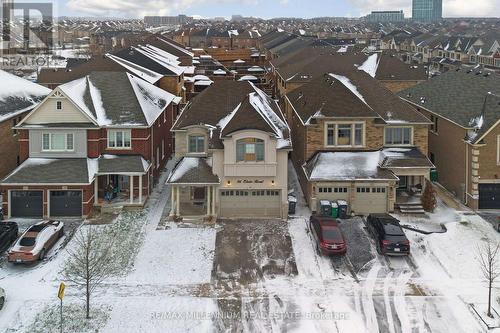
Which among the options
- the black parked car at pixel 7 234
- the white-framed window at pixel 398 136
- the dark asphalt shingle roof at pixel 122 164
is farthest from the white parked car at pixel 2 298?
the white-framed window at pixel 398 136

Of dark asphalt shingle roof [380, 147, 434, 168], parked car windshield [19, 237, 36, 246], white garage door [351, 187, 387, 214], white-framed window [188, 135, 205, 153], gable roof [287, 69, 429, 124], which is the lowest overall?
parked car windshield [19, 237, 36, 246]

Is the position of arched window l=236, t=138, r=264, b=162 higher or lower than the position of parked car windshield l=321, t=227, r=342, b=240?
higher

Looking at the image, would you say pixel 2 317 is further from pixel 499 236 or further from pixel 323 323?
pixel 499 236

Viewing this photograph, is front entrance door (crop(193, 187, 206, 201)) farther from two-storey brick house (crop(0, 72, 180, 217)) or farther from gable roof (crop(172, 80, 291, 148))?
gable roof (crop(172, 80, 291, 148))

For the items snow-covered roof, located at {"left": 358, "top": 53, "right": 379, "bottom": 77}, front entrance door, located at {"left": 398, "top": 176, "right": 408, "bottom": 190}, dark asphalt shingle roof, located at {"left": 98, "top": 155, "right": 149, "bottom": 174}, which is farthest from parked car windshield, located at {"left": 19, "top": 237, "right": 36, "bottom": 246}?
snow-covered roof, located at {"left": 358, "top": 53, "right": 379, "bottom": 77}

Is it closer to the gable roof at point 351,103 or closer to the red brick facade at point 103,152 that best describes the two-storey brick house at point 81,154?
the red brick facade at point 103,152

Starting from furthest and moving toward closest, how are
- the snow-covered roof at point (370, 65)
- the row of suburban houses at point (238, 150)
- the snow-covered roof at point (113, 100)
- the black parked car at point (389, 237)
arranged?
the snow-covered roof at point (370, 65) → the snow-covered roof at point (113, 100) → the row of suburban houses at point (238, 150) → the black parked car at point (389, 237)
